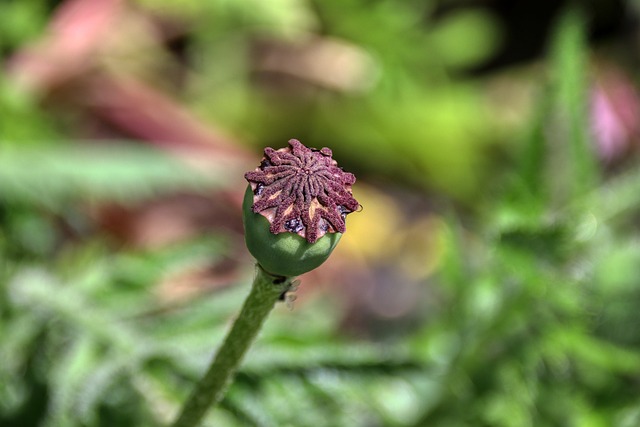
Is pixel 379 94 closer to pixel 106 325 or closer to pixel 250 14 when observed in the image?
pixel 250 14

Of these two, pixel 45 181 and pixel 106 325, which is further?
pixel 45 181

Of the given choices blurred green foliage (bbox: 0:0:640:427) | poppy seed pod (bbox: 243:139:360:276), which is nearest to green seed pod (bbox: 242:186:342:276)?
poppy seed pod (bbox: 243:139:360:276)

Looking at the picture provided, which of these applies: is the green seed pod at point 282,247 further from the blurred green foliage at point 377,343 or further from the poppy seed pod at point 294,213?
the blurred green foliage at point 377,343

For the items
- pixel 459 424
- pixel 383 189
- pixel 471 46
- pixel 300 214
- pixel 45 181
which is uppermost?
pixel 471 46

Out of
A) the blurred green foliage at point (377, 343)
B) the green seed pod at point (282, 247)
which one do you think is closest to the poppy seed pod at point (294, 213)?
the green seed pod at point (282, 247)

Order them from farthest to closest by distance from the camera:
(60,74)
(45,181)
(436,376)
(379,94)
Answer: (379,94) → (60,74) → (45,181) → (436,376)

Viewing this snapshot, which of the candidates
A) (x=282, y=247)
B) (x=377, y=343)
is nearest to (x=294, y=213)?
(x=282, y=247)

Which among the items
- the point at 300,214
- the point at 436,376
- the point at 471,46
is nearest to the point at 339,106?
the point at 471,46
